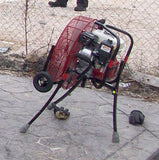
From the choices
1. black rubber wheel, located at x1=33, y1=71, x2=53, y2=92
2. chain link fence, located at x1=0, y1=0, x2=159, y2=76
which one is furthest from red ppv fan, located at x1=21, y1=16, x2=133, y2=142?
chain link fence, located at x1=0, y1=0, x2=159, y2=76

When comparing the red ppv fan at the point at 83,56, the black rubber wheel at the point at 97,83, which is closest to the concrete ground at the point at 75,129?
the red ppv fan at the point at 83,56

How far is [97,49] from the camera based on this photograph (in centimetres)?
383

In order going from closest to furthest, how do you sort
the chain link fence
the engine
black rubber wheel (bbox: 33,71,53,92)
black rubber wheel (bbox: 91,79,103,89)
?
the engine < black rubber wheel (bbox: 33,71,53,92) < black rubber wheel (bbox: 91,79,103,89) < the chain link fence

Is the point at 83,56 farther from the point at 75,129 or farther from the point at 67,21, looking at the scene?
the point at 67,21

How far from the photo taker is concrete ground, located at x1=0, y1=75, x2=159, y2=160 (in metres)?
3.92

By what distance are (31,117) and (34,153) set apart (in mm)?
681

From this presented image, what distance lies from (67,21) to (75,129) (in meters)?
4.02

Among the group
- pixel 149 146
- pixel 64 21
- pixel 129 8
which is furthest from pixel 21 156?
pixel 129 8

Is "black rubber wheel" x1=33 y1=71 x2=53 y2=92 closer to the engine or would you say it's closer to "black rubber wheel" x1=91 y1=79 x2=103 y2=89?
the engine

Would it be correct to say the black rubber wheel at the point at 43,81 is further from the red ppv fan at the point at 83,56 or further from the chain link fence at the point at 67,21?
the chain link fence at the point at 67,21

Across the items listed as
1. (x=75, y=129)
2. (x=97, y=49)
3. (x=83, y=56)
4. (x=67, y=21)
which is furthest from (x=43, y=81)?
(x=67, y=21)

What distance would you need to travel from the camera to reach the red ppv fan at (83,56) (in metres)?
3.79

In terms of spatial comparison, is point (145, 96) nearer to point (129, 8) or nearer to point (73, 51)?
point (73, 51)

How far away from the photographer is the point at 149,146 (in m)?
4.18
